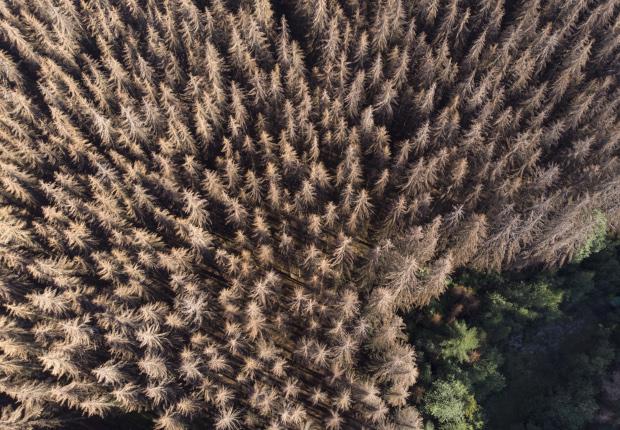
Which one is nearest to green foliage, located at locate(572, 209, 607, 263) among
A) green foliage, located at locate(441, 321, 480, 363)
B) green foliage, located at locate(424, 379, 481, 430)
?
green foliage, located at locate(441, 321, 480, 363)

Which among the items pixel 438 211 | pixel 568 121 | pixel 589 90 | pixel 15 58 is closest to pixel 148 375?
pixel 438 211

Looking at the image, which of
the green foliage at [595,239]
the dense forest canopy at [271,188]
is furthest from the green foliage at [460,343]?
the green foliage at [595,239]

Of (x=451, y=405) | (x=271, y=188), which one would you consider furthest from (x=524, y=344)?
(x=271, y=188)

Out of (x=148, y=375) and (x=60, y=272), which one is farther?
(x=60, y=272)

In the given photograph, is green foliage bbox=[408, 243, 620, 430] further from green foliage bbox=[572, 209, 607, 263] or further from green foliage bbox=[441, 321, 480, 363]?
green foliage bbox=[572, 209, 607, 263]

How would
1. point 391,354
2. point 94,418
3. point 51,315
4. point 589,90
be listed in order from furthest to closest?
point 589,90, point 94,418, point 51,315, point 391,354

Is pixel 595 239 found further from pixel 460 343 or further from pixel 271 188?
pixel 271 188

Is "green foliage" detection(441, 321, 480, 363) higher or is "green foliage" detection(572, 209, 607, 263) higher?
"green foliage" detection(572, 209, 607, 263)

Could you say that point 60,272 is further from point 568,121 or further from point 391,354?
point 568,121
